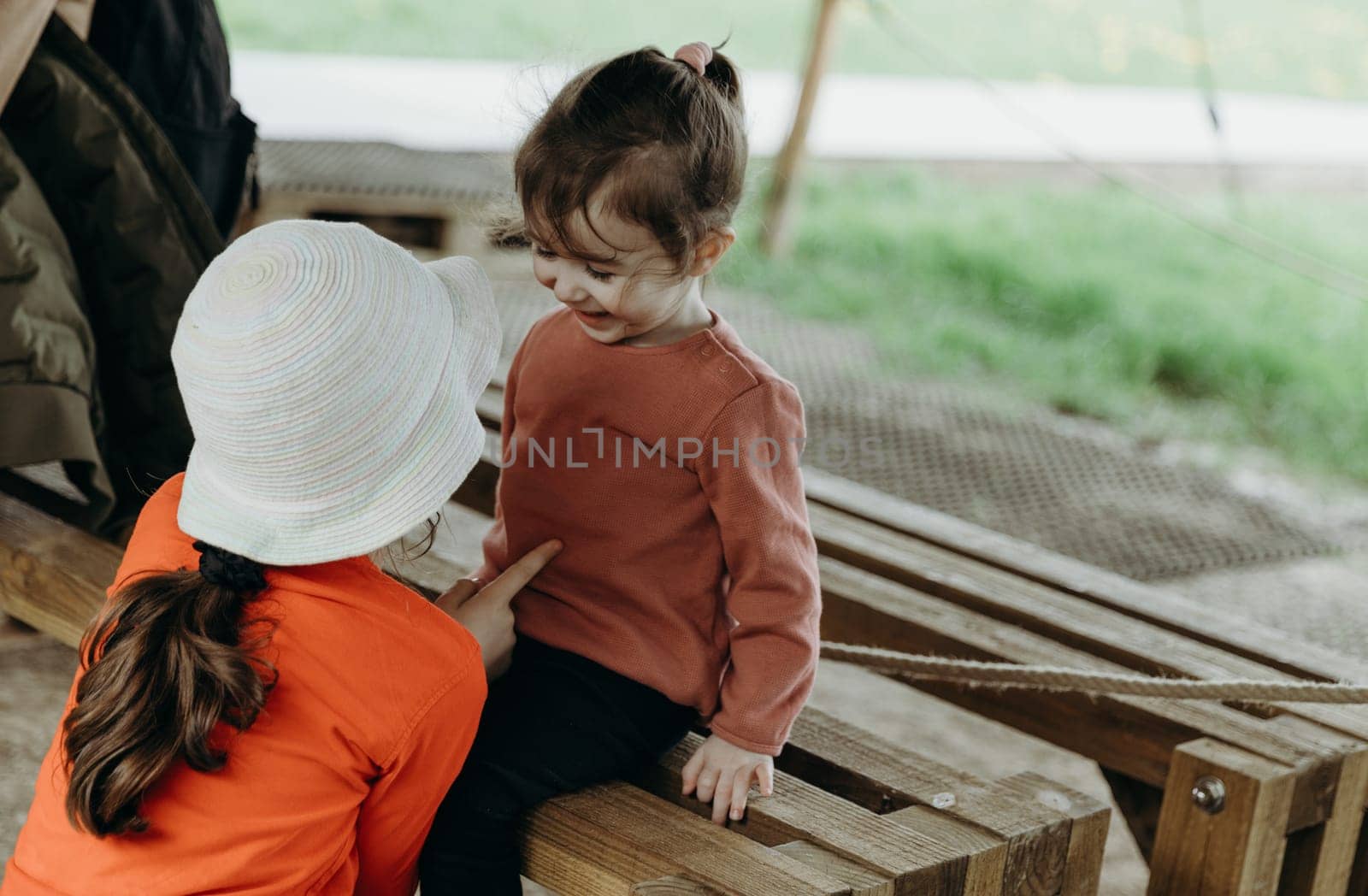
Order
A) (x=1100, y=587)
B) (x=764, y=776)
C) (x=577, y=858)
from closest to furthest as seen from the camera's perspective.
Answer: (x=577, y=858) < (x=764, y=776) < (x=1100, y=587)

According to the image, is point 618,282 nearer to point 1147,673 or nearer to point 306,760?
point 306,760

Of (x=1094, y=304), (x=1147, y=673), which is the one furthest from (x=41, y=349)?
(x=1094, y=304)

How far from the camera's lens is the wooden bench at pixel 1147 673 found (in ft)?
5.47

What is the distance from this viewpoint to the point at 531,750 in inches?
58.1

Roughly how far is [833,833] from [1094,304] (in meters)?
4.59

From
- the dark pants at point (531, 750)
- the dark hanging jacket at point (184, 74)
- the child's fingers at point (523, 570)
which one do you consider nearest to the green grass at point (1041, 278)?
the child's fingers at point (523, 570)

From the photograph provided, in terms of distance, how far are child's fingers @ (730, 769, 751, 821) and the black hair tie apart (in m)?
0.52

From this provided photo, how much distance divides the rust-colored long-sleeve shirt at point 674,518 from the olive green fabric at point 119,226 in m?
0.64

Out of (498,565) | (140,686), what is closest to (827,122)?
(498,565)

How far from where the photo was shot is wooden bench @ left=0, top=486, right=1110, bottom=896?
1351mm

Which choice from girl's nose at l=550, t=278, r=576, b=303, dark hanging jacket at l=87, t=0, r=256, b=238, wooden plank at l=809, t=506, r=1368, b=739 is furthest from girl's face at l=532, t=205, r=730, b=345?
dark hanging jacket at l=87, t=0, r=256, b=238

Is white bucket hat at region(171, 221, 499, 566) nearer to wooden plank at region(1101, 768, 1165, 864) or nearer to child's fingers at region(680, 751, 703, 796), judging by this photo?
child's fingers at region(680, 751, 703, 796)

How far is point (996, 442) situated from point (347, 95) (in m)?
3.33

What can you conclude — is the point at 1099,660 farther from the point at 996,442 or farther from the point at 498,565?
the point at 996,442
